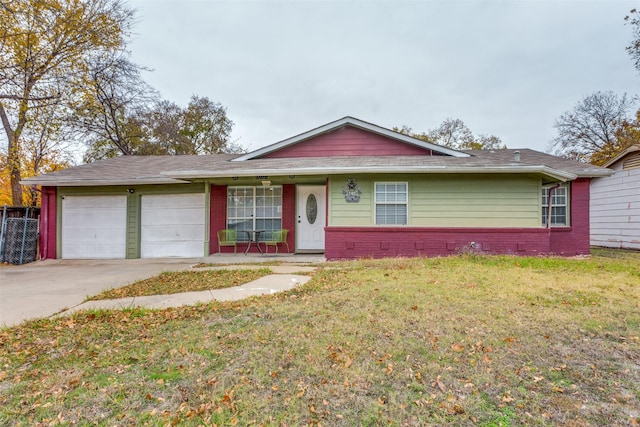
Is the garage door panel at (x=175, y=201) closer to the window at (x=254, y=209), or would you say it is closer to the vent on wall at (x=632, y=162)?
the window at (x=254, y=209)

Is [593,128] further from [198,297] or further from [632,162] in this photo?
[198,297]

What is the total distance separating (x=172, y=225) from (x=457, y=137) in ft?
80.4

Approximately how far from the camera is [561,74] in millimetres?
17797

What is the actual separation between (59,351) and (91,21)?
12.9 metres

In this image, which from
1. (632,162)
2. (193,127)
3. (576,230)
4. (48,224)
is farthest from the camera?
(193,127)

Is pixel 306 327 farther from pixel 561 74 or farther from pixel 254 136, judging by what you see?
pixel 254 136

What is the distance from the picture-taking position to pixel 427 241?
8.97 m

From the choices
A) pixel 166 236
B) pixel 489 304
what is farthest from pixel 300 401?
pixel 166 236

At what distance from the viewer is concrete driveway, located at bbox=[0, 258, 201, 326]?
4.83 metres

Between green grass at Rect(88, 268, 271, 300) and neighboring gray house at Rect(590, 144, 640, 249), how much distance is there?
13.2 meters

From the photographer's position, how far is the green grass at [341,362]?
85.8 inches

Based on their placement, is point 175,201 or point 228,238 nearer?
point 228,238

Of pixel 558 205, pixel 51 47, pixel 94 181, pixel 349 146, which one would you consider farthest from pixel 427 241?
pixel 51 47

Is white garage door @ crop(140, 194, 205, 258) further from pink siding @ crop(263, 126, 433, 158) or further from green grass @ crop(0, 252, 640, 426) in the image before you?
green grass @ crop(0, 252, 640, 426)
